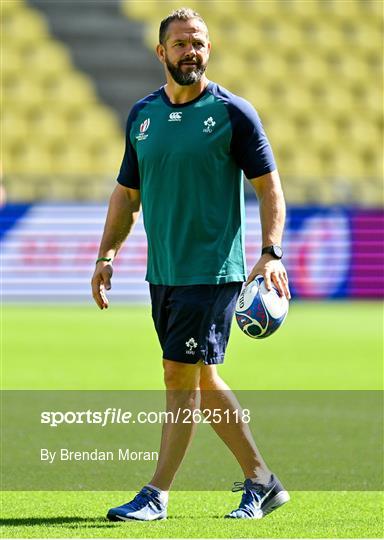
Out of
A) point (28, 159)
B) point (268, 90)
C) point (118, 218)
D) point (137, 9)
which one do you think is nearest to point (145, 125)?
point (118, 218)

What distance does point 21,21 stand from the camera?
24719 millimetres

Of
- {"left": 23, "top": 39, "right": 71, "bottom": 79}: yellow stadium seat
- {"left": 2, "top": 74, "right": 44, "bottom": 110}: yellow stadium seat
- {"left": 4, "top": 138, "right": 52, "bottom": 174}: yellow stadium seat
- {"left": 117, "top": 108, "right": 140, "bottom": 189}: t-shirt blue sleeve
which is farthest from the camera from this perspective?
{"left": 23, "top": 39, "right": 71, "bottom": 79}: yellow stadium seat

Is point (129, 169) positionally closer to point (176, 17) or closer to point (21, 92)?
point (176, 17)

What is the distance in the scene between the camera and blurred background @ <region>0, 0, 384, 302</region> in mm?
18688

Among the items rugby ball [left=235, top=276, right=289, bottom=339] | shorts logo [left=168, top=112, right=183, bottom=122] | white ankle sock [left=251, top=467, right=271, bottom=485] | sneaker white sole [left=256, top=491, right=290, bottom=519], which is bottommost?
sneaker white sole [left=256, top=491, right=290, bottom=519]

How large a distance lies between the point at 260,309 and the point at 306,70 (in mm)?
21643

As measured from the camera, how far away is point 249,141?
5.20 m

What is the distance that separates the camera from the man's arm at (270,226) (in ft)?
16.7

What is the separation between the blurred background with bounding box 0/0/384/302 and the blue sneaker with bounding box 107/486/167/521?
1334 cm

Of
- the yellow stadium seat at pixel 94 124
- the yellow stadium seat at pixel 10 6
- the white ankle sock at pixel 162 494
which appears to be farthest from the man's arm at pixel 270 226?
the yellow stadium seat at pixel 10 6

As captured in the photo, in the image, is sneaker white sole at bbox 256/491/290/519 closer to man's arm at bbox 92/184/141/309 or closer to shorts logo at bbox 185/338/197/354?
shorts logo at bbox 185/338/197/354

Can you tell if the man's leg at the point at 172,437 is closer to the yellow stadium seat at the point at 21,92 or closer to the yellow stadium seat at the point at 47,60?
the yellow stadium seat at the point at 21,92

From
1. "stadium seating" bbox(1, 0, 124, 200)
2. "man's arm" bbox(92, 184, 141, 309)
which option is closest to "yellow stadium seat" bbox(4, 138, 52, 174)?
"stadium seating" bbox(1, 0, 124, 200)

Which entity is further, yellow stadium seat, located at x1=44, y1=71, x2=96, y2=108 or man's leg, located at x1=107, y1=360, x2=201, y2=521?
yellow stadium seat, located at x1=44, y1=71, x2=96, y2=108
